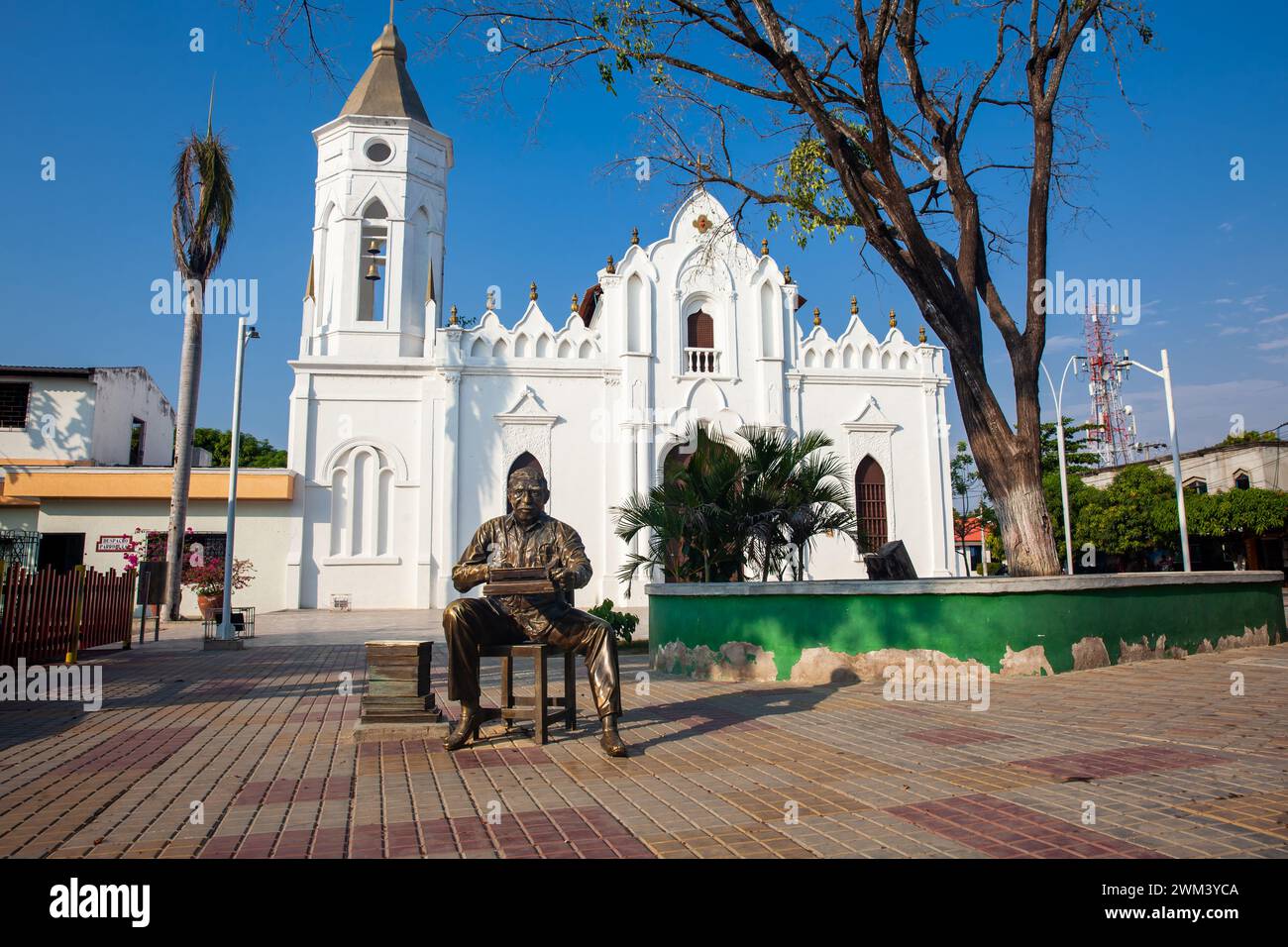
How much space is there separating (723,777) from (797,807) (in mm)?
775

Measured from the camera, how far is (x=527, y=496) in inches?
237

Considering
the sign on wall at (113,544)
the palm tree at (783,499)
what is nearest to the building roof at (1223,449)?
the palm tree at (783,499)

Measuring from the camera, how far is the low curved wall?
8523mm

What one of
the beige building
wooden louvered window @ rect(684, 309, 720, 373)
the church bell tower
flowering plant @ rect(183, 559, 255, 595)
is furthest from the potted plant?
the beige building

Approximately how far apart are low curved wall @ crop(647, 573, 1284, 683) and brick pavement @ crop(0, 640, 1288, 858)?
83cm

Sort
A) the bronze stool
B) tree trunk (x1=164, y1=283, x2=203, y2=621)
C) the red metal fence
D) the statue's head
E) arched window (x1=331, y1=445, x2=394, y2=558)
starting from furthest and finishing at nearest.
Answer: arched window (x1=331, y1=445, x2=394, y2=558)
tree trunk (x1=164, y1=283, x2=203, y2=621)
the red metal fence
the statue's head
the bronze stool

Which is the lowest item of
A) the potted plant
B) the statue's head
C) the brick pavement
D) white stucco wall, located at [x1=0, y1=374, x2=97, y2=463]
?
the brick pavement

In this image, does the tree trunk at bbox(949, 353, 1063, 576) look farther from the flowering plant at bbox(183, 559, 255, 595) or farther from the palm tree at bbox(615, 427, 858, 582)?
the flowering plant at bbox(183, 559, 255, 595)

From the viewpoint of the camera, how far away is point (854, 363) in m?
26.4

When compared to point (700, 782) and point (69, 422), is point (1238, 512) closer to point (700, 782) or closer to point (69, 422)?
point (700, 782)

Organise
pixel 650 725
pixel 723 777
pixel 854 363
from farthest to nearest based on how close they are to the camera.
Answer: pixel 854 363, pixel 650 725, pixel 723 777
